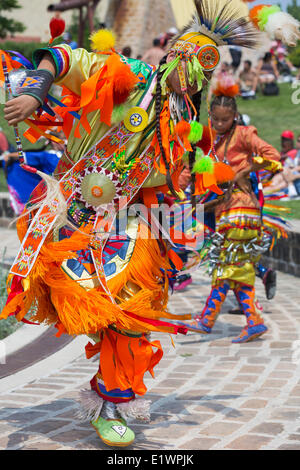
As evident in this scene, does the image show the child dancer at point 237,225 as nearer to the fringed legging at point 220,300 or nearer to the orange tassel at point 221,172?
the fringed legging at point 220,300

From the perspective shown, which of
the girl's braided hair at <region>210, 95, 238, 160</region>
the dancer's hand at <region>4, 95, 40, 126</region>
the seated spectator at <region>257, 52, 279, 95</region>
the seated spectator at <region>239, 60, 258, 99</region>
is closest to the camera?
the dancer's hand at <region>4, 95, 40, 126</region>

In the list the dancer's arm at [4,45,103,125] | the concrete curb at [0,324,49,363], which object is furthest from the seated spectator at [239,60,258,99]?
the dancer's arm at [4,45,103,125]

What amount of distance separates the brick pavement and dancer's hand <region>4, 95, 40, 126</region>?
1.62m

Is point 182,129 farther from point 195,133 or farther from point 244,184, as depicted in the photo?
point 244,184

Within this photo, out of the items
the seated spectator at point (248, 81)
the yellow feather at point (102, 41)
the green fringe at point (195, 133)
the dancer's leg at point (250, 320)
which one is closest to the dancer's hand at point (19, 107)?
the yellow feather at point (102, 41)

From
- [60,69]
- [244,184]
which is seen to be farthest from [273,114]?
[60,69]

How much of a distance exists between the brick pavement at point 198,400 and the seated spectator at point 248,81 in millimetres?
15537

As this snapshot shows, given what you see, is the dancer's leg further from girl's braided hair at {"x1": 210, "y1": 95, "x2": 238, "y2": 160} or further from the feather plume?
the feather plume

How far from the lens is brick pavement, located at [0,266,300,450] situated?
3.73 metres

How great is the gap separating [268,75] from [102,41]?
57.5ft

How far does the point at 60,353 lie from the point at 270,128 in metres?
13.8

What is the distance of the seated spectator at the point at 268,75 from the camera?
2055cm

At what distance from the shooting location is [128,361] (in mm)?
3572
